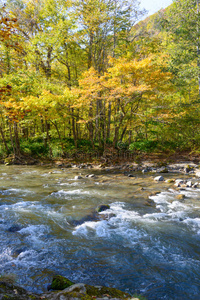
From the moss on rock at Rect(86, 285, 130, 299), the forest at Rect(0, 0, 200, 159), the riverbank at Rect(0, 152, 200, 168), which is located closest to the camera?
the moss on rock at Rect(86, 285, 130, 299)

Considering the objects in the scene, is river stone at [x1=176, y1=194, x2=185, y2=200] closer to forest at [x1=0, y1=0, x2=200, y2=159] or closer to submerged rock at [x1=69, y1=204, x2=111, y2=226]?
submerged rock at [x1=69, y1=204, x2=111, y2=226]

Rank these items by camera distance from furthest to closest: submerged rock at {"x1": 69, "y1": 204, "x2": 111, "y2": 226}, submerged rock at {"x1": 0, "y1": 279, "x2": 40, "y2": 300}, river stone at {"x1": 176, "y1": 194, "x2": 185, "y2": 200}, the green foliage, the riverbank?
1. the green foliage
2. the riverbank
3. river stone at {"x1": 176, "y1": 194, "x2": 185, "y2": 200}
4. submerged rock at {"x1": 69, "y1": 204, "x2": 111, "y2": 226}
5. submerged rock at {"x1": 0, "y1": 279, "x2": 40, "y2": 300}

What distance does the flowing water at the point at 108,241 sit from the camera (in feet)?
9.66

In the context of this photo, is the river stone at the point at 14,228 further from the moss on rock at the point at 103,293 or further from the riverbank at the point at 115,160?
the riverbank at the point at 115,160

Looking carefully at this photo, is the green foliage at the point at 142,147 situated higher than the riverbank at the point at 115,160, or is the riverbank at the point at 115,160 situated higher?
the green foliage at the point at 142,147

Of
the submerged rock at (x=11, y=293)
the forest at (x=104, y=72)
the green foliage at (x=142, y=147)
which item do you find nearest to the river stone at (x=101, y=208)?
the submerged rock at (x=11, y=293)

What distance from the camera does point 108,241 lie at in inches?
159

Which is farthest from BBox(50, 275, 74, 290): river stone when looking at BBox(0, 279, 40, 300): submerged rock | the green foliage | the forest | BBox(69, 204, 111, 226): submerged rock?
the green foliage

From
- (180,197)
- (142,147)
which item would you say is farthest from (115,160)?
(180,197)

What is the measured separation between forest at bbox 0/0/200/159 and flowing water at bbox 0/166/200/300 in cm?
671

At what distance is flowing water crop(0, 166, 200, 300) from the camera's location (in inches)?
116

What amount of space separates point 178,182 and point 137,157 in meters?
6.44

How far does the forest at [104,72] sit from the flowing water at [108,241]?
6710mm

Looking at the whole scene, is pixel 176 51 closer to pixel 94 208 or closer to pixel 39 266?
pixel 94 208
